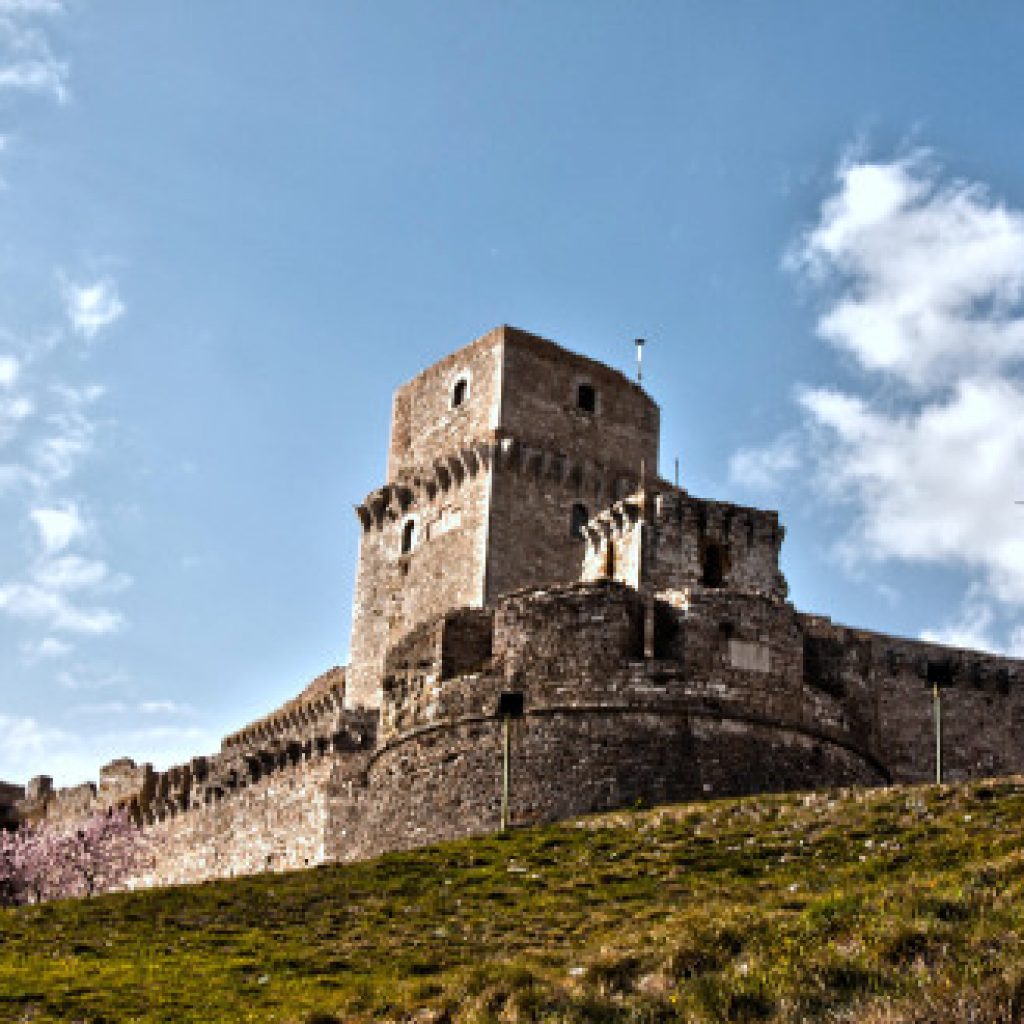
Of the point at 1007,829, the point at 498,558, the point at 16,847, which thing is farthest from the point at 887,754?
the point at 16,847

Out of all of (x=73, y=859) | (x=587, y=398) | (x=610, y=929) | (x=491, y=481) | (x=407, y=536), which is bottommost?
(x=610, y=929)

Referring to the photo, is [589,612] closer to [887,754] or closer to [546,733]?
[546,733]

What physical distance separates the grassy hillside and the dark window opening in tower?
994cm

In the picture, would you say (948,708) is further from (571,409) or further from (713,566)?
(571,409)

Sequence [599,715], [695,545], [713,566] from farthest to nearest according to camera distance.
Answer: [713,566], [695,545], [599,715]

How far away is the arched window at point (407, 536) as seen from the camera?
49688mm

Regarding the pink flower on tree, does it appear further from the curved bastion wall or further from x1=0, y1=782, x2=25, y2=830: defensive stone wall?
the curved bastion wall

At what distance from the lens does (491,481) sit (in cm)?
4662

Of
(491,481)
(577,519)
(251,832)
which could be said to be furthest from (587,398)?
(251,832)

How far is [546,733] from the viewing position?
91.4 feet

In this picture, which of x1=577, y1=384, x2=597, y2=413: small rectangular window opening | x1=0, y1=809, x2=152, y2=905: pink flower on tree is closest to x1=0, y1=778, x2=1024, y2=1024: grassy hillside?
x1=0, y1=809, x2=152, y2=905: pink flower on tree

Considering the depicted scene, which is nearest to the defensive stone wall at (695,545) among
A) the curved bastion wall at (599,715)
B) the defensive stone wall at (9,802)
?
the curved bastion wall at (599,715)

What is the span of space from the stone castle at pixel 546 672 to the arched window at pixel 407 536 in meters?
0.06

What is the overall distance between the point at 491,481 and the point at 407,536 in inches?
173
